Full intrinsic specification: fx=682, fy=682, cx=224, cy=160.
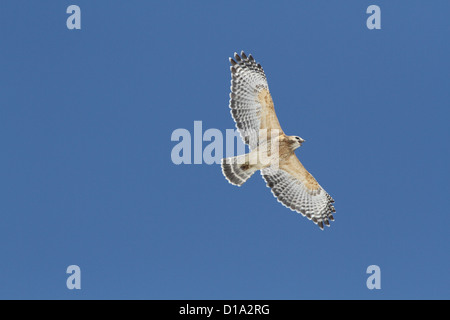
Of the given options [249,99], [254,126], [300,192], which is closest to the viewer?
[249,99]

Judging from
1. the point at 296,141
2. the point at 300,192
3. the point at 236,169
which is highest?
the point at 296,141

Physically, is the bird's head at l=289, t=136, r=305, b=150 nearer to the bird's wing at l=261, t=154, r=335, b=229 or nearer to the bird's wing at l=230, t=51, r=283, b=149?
the bird's wing at l=230, t=51, r=283, b=149

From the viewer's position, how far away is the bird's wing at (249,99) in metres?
12.6

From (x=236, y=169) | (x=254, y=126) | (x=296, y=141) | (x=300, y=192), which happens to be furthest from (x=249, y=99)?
(x=300, y=192)

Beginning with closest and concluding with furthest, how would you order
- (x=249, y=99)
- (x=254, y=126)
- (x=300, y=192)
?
(x=249, y=99), (x=254, y=126), (x=300, y=192)

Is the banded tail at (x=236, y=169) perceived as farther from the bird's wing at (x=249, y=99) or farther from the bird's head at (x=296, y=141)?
the bird's head at (x=296, y=141)

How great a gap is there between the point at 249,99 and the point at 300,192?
2256mm

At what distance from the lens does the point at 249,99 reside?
1256cm

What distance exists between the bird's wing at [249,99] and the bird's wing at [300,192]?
104 centimetres

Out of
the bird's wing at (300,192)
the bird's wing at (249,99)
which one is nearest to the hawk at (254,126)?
the bird's wing at (249,99)

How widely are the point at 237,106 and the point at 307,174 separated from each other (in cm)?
205

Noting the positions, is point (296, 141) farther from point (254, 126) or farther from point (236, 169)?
point (236, 169)
